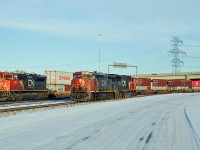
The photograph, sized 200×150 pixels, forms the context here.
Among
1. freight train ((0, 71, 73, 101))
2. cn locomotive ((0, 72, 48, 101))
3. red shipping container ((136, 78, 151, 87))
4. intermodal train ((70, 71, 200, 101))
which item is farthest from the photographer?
red shipping container ((136, 78, 151, 87))

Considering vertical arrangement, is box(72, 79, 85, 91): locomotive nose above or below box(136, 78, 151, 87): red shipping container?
below

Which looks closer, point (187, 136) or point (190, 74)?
point (187, 136)

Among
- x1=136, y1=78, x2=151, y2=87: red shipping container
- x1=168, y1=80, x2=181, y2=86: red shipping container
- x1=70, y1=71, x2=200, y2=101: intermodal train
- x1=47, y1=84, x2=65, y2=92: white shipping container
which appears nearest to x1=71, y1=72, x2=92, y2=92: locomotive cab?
x1=70, y1=71, x2=200, y2=101: intermodal train

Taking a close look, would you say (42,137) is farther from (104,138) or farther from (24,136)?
(104,138)

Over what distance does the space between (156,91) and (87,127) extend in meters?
64.4

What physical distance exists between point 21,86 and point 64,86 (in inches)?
481

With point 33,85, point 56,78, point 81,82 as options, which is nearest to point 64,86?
point 56,78

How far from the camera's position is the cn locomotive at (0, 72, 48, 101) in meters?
37.2

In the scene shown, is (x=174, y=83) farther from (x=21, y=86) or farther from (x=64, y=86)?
(x=21, y=86)

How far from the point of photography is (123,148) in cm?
1034

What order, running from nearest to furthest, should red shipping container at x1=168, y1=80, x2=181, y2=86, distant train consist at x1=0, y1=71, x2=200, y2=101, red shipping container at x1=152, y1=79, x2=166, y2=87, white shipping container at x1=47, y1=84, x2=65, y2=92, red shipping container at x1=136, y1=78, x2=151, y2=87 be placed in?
distant train consist at x1=0, y1=71, x2=200, y2=101 < white shipping container at x1=47, y1=84, x2=65, y2=92 < red shipping container at x1=136, y1=78, x2=151, y2=87 < red shipping container at x1=152, y1=79, x2=166, y2=87 < red shipping container at x1=168, y1=80, x2=181, y2=86

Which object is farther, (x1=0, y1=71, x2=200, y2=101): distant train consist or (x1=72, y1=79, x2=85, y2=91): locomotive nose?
(x1=72, y1=79, x2=85, y2=91): locomotive nose

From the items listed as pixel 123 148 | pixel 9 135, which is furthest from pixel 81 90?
pixel 123 148

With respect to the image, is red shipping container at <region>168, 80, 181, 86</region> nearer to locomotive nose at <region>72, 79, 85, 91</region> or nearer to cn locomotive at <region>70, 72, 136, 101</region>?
cn locomotive at <region>70, 72, 136, 101</region>
